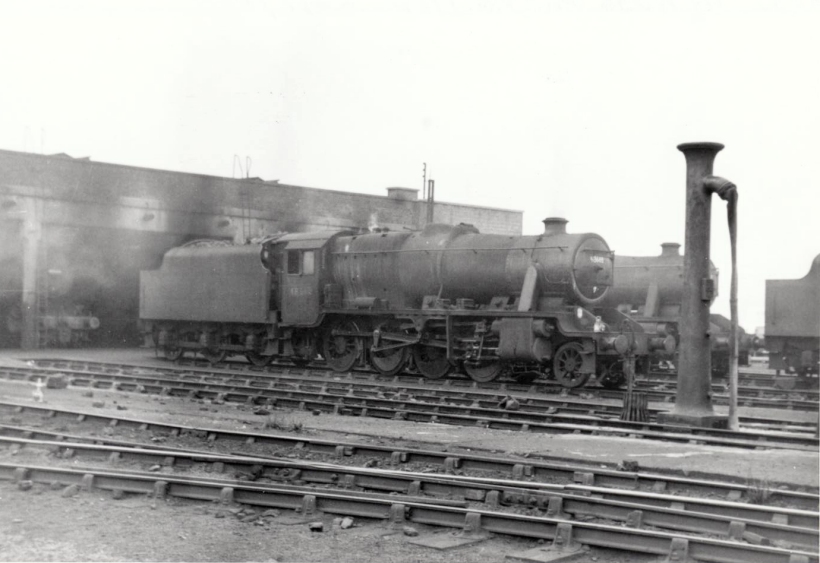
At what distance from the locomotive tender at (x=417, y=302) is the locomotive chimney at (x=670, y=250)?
4.20 meters

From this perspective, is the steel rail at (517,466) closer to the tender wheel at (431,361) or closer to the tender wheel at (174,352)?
the tender wheel at (431,361)

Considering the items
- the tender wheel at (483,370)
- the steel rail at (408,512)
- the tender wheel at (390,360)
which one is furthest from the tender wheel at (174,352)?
the steel rail at (408,512)

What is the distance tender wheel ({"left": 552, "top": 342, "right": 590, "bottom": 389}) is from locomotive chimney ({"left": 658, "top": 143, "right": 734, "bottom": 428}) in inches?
172

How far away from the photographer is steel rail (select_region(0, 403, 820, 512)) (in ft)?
24.6

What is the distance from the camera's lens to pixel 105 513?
6.92 m

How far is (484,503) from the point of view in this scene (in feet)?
23.8

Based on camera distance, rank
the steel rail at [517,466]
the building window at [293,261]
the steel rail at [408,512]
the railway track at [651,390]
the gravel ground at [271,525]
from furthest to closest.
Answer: the building window at [293,261]
the railway track at [651,390]
the steel rail at [517,466]
the gravel ground at [271,525]
the steel rail at [408,512]

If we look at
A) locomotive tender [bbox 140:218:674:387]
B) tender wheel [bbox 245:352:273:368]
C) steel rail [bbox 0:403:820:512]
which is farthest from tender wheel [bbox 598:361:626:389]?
tender wheel [bbox 245:352:273:368]

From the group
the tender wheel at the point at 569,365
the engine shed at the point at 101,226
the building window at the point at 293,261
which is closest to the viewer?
the tender wheel at the point at 569,365

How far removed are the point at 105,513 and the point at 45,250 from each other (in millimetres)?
20970

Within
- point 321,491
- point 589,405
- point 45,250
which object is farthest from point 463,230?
point 45,250

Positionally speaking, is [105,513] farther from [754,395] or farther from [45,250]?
[45,250]

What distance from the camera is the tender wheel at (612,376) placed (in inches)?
647

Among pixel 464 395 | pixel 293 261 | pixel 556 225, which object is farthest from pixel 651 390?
pixel 293 261
